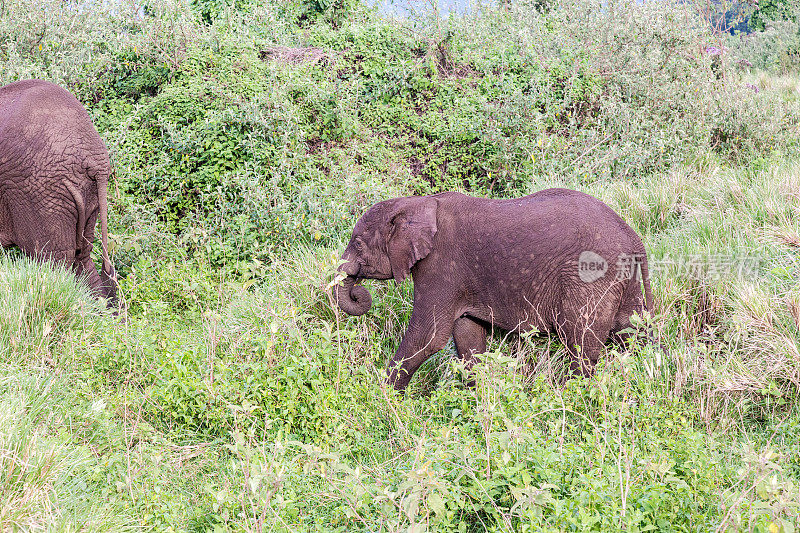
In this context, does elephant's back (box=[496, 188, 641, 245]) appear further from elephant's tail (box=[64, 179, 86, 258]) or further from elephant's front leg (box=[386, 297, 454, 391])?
elephant's tail (box=[64, 179, 86, 258])

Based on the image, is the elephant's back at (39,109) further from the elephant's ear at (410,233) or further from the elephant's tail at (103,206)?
→ the elephant's ear at (410,233)

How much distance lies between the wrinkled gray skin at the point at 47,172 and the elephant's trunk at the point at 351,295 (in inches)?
86.5

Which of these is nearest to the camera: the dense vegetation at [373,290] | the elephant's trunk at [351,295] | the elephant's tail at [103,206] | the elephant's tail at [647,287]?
the dense vegetation at [373,290]

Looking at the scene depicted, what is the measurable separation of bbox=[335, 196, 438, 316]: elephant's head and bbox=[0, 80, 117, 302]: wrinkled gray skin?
225 centimetres

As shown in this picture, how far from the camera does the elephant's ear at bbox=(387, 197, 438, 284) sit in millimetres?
4812

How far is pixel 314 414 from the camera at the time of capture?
448 centimetres

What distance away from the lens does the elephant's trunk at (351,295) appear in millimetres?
5109

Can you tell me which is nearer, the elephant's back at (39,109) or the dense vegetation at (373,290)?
the dense vegetation at (373,290)

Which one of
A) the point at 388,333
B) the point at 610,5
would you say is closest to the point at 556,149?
the point at 610,5

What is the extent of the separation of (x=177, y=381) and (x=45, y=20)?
6.76 meters

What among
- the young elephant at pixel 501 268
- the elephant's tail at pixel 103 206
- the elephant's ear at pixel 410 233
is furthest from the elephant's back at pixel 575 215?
the elephant's tail at pixel 103 206

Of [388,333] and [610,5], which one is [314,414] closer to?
[388,333]

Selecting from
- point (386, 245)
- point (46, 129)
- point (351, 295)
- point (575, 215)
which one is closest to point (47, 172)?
point (46, 129)

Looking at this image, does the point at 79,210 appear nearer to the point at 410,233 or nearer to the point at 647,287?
the point at 410,233
